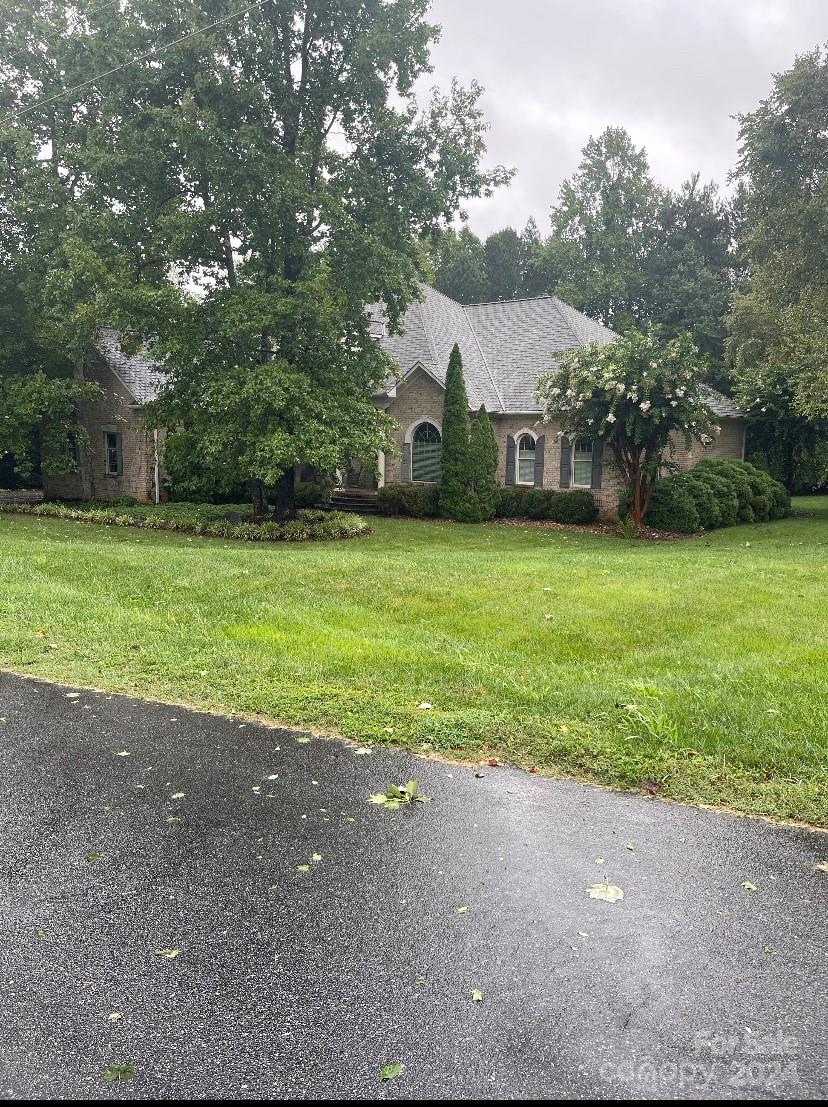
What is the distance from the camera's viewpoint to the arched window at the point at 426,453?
78.8ft

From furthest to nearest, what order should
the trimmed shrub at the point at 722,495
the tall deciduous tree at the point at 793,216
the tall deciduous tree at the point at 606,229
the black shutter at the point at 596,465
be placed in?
the tall deciduous tree at the point at 606,229 → the black shutter at the point at 596,465 → the trimmed shrub at the point at 722,495 → the tall deciduous tree at the point at 793,216

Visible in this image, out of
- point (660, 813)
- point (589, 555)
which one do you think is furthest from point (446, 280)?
point (660, 813)

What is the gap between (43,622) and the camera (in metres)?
7.66

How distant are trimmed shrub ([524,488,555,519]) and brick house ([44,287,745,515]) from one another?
1308 mm

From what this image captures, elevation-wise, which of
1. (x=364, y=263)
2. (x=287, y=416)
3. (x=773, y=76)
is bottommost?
(x=287, y=416)

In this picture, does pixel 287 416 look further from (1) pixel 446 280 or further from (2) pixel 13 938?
(1) pixel 446 280

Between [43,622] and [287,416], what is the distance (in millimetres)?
10028

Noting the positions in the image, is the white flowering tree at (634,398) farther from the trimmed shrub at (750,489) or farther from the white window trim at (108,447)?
the white window trim at (108,447)

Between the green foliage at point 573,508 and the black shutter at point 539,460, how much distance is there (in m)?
1.74

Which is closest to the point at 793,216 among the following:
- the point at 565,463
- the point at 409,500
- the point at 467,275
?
the point at 565,463

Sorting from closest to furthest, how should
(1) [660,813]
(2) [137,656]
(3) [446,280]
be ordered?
(1) [660,813] < (2) [137,656] < (3) [446,280]

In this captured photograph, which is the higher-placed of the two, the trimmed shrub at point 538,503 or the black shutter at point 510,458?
the black shutter at point 510,458

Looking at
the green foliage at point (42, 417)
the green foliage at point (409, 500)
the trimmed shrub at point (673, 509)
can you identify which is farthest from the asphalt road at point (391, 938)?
the green foliage at point (42, 417)

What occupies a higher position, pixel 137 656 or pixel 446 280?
pixel 446 280
